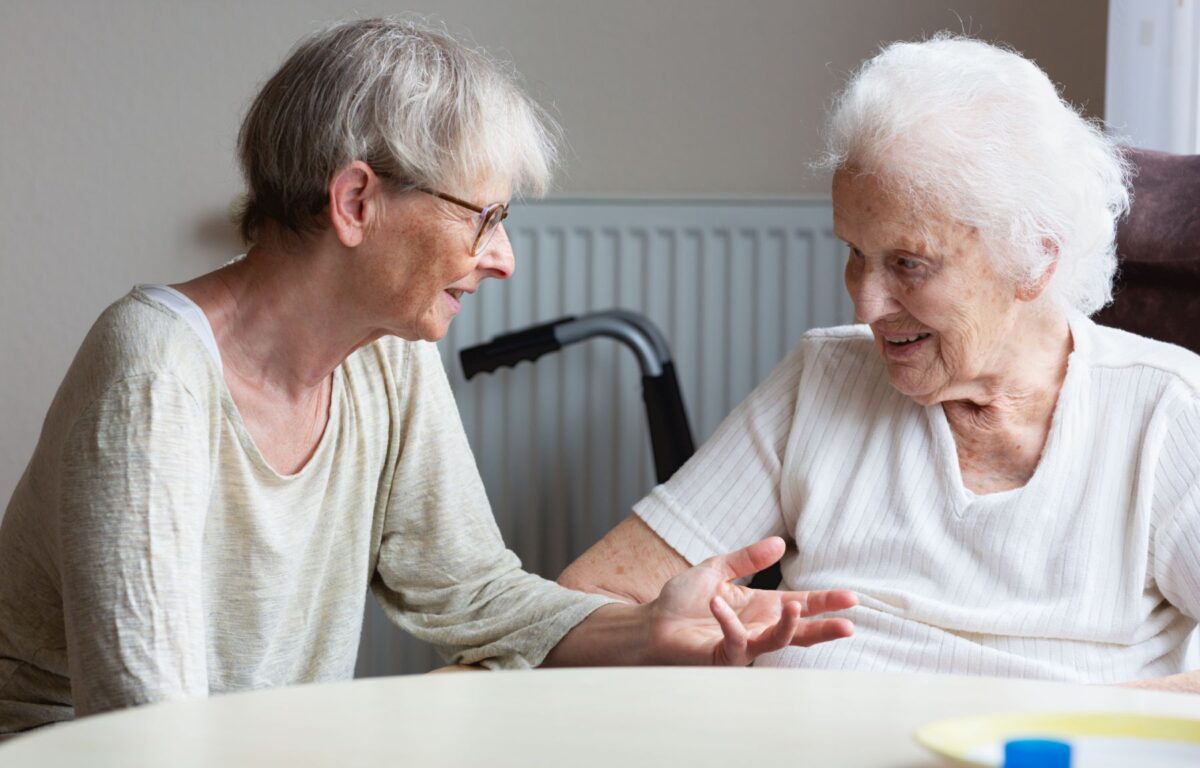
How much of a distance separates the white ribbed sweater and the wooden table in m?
0.67

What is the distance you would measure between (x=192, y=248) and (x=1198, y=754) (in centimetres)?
259

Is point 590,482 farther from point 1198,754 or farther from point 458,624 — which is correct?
point 1198,754

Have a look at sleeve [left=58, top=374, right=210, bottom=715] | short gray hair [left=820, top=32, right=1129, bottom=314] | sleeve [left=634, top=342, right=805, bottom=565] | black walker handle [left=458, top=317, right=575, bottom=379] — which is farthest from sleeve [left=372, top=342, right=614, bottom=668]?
black walker handle [left=458, top=317, right=575, bottom=379]

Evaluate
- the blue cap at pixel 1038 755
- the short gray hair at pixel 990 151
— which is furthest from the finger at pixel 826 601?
the blue cap at pixel 1038 755

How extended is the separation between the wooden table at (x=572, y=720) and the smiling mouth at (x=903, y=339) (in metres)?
0.76

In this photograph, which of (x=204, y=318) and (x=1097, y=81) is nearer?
(x=204, y=318)

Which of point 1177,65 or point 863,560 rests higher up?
point 1177,65

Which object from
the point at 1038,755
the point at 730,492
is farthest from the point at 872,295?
the point at 1038,755

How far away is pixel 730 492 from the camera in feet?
5.63

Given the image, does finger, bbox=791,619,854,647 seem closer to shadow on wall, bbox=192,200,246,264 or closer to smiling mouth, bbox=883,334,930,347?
smiling mouth, bbox=883,334,930,347

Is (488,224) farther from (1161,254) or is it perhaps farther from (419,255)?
(1161,254)

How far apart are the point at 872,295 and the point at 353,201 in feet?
1.97

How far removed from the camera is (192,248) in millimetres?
2963

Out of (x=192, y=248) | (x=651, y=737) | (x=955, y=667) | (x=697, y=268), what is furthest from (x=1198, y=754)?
(x=192, y=248)
